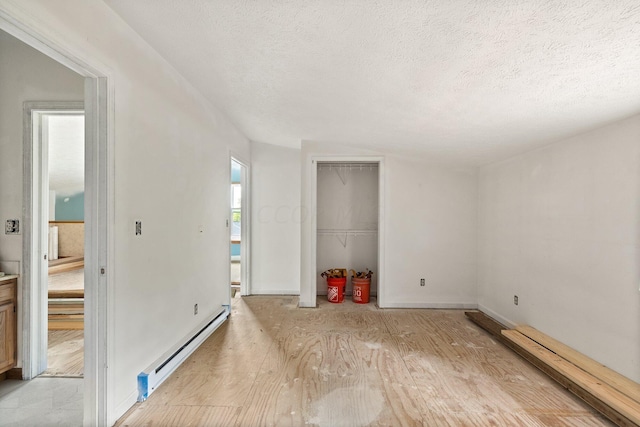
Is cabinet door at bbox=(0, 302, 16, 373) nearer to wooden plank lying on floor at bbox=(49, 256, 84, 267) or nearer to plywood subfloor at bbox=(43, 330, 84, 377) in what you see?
plywood subfloor at bbox=(43, 330, 84, 377)

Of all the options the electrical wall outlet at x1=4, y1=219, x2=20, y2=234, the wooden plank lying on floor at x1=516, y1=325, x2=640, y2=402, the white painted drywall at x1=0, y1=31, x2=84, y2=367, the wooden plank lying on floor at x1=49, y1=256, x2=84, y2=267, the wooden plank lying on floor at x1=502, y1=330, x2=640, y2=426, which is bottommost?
the wooden plank lying on floor at x1=502, y1=330, x2=640, y2=426

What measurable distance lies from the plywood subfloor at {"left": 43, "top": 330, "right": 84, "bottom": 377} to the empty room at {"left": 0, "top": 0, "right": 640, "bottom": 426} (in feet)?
0.10

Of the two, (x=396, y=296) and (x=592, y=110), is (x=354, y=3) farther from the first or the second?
(x=396, y=296)

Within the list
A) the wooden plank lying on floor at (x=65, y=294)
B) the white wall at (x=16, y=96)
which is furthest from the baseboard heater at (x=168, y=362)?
the wooden plank lying on floor at (x=65, y=294)

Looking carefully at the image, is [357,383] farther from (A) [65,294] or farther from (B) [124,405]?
(A) [65,294]

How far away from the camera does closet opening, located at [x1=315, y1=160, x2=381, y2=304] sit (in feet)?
17.0

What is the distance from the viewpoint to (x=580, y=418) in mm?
2000

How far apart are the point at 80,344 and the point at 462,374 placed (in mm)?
3461

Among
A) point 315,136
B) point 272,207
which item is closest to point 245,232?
point 272,207

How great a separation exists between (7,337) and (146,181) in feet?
5.11

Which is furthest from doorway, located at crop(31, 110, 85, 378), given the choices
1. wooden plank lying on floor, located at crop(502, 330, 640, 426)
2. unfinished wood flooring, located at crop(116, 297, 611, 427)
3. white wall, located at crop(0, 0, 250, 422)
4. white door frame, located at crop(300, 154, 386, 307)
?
wooden plank lying on floor, located at crop(502, 330, 640, 426)

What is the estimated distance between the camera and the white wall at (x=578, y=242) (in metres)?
2.26

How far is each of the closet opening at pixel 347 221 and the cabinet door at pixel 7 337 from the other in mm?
3571

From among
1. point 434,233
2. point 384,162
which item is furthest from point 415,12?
point 434,233
